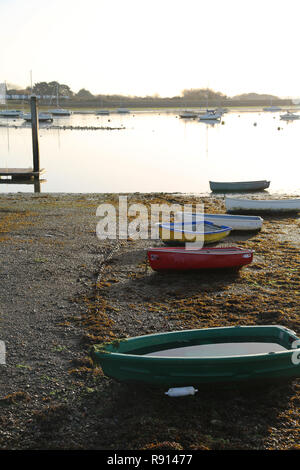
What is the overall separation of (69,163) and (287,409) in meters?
33.6

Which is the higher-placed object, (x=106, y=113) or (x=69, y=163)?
(x=106, y=113)

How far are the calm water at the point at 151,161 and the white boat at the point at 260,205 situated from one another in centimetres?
782

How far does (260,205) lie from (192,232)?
19.6ft

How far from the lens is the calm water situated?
2952 cm

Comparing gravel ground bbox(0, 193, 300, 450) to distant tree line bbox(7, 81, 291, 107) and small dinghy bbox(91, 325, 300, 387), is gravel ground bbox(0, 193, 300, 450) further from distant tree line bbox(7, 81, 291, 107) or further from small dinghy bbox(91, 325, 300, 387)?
distant tree line bbox(7, 81, 291, 107)

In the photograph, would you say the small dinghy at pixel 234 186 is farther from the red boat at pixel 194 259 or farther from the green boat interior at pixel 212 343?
the green boat interior at pixel 212 343

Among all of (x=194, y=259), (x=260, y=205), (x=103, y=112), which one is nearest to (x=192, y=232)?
(x=194, y=259)

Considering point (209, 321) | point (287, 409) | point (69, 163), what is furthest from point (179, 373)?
point (69, 163)

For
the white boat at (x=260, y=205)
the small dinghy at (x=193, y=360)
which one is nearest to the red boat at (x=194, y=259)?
the small dinghy at (x=193, y=360)

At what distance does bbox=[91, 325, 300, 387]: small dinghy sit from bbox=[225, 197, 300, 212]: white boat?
34.9 feet

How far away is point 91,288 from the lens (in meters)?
10.7

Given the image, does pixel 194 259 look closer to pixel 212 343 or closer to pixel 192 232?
pixel 192 232

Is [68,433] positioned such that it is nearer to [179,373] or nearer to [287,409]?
[179,373]

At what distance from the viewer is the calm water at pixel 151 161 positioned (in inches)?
1162
